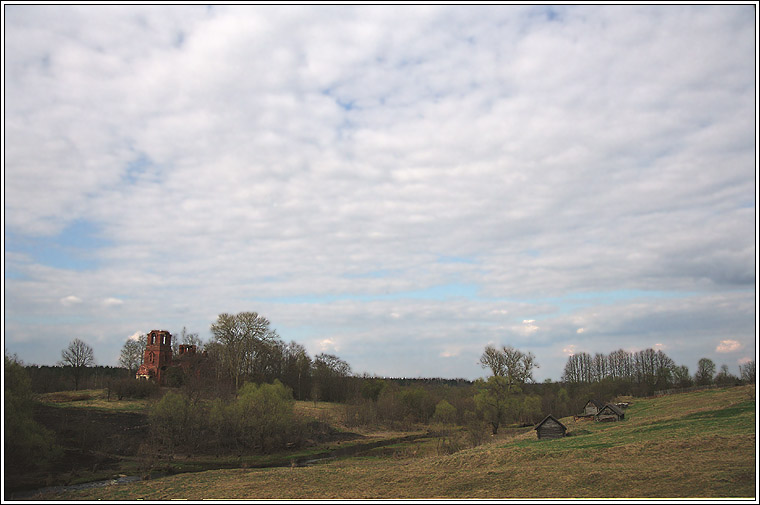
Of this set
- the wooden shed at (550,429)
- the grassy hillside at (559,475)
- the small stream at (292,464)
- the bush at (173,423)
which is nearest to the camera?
the grassy hillside at (559,475)

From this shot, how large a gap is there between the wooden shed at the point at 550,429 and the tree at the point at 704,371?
7592 cm

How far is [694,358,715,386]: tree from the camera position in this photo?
3831 inches

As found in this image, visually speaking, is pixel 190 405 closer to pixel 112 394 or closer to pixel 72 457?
pixel 72 457

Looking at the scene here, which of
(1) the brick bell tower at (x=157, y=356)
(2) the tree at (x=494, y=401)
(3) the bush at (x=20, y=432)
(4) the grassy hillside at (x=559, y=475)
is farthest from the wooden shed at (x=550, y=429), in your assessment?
(1) the brick bell tower at (x=157, y=356)

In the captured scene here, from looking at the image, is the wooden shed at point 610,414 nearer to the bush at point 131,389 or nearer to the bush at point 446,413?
the bush at point 446,413

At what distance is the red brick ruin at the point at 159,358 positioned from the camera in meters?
78.9

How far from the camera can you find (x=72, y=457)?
3931 cm

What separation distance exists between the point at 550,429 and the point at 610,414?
40.8 ft

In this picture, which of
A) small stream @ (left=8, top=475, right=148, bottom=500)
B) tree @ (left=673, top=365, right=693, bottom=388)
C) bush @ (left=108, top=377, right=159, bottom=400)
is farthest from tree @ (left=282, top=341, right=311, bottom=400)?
tree @ (left=673, top=365, right=693, bottom=388)

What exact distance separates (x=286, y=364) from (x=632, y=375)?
92.3 meters

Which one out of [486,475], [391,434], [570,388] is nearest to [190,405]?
[391,434]

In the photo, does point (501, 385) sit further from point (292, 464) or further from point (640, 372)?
point (640, 372)

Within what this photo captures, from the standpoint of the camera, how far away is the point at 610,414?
153 ft

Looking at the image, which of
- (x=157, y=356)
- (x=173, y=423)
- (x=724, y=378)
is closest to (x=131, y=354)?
(x=157, y=356)
